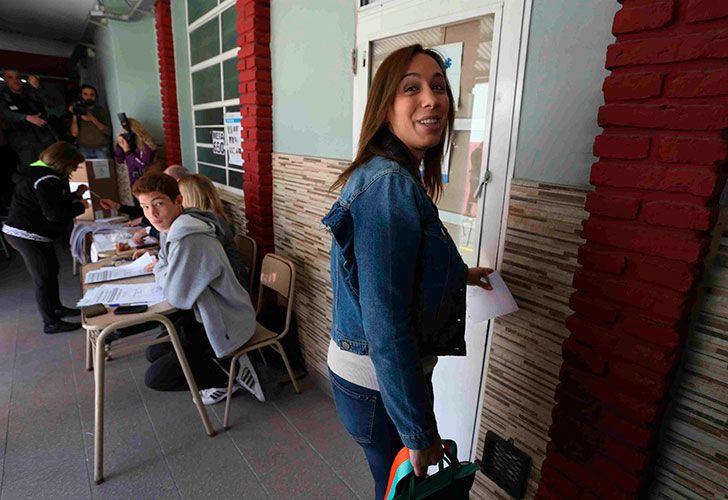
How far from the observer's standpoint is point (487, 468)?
165 centimetres

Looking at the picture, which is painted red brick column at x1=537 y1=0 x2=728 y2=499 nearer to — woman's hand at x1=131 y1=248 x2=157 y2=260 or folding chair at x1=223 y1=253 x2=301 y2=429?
folding chair at x1=223 y1=253 x2=301 y2=429

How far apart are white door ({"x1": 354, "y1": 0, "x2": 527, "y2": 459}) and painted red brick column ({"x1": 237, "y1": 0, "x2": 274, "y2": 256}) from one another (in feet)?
3.26

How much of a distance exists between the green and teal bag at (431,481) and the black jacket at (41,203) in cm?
329

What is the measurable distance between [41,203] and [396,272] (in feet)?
11.0

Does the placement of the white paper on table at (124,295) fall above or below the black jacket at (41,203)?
below

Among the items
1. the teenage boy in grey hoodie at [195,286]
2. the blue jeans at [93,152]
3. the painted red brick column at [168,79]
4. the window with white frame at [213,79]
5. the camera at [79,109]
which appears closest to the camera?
the teenage boy in grey hoodie at [195,286]

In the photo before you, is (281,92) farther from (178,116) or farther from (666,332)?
(178,116)

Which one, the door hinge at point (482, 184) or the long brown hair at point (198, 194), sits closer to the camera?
the door hinge at point (482, 184)

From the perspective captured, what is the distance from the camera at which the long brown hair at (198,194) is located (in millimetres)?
2816

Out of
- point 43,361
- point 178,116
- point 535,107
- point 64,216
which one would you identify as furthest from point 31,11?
point 535,107

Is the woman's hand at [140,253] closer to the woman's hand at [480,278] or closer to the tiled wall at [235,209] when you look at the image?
the tiled wall at [235,209]

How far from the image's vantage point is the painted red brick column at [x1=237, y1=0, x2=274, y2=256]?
2623 millimetres

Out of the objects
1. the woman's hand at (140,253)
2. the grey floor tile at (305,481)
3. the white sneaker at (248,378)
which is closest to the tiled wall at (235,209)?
the woman's hand at (140,253)

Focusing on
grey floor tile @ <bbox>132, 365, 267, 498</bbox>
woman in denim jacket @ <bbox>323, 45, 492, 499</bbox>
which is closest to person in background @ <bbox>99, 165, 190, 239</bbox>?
grey floor tile @ <bbox>132, 365, 267, 498</bbox>
